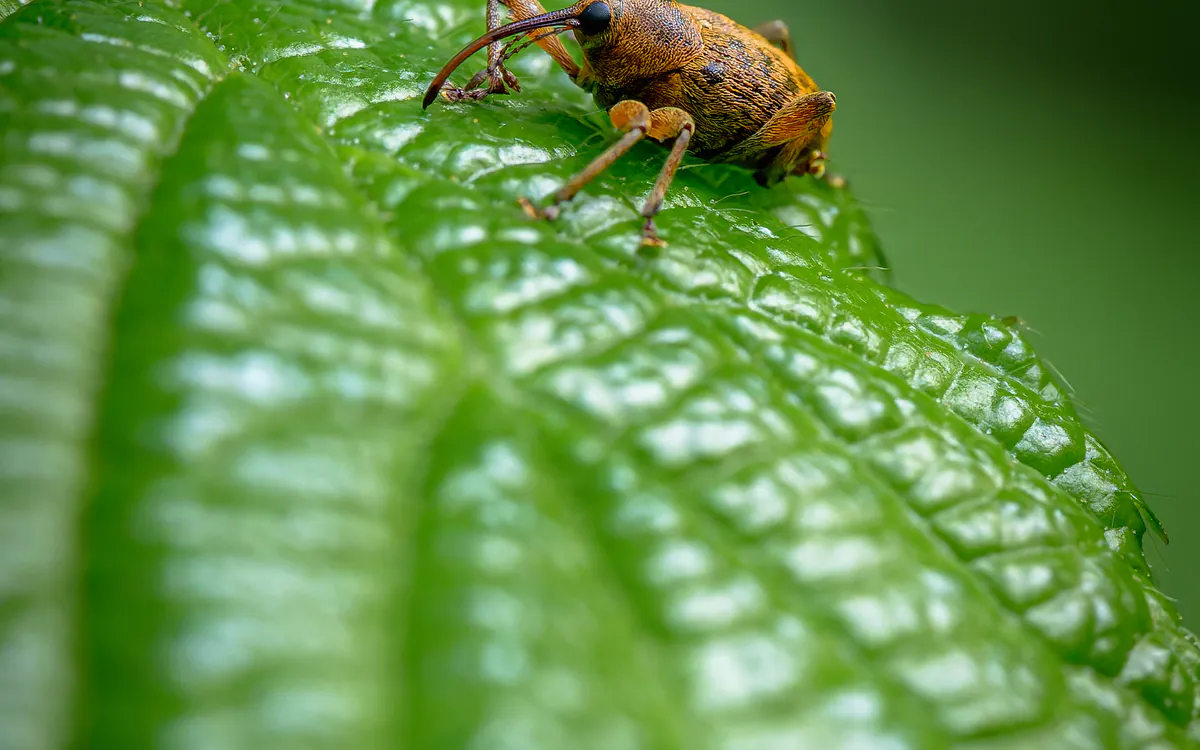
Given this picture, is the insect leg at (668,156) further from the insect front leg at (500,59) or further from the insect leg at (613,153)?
the insect front leg at (500,59)

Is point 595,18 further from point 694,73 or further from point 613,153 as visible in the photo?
point 613,153

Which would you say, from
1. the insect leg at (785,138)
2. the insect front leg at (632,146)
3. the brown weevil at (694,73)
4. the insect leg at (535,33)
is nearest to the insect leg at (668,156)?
the insect front leg at (632,146)

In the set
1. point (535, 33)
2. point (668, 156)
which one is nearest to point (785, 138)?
point (668, 156)

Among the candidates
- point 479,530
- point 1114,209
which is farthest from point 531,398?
point 1114,209

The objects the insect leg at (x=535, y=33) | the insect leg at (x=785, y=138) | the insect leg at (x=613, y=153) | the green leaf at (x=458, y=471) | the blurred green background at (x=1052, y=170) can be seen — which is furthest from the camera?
the blurred green background at (x=1052, y=170)

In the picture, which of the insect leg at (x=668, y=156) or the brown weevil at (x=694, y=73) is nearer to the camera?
the insect leg at (x=668, y=156)

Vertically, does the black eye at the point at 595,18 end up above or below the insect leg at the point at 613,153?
above
